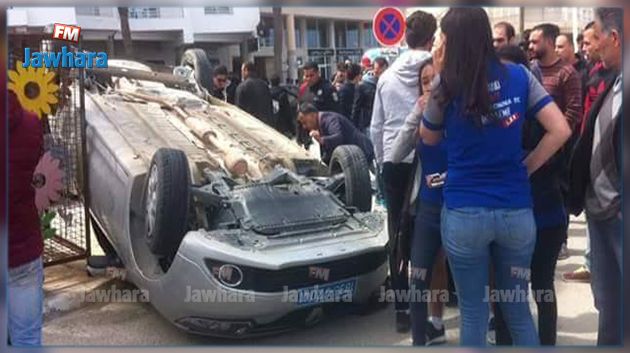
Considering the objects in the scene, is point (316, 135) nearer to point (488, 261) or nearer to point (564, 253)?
point (488, 261)

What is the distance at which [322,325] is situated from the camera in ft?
11.8

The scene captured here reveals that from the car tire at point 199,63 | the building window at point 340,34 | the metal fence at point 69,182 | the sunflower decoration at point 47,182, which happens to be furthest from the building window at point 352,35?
the sunflower decoration at point 47,182

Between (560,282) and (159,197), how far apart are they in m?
1.88

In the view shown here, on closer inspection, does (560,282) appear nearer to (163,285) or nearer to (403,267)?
(403,267)

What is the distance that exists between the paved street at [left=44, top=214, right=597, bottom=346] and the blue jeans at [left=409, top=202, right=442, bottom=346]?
0.13 meters

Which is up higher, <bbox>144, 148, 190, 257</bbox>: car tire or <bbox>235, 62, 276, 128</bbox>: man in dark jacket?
<bbox>235, 62, 276, 128</bbox>: man in dark jacket

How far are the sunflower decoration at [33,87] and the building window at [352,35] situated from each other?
133cm

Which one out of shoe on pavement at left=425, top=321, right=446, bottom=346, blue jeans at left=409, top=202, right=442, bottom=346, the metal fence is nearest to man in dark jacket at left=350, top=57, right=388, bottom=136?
blue jeans at left=409, top=202, right=442, bottom=346

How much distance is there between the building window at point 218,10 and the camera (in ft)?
10.9

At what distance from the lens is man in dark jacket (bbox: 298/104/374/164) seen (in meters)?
3.72

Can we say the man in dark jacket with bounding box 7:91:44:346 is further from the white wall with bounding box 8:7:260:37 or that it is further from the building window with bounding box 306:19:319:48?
the building window with bounding box 306:19:319:48

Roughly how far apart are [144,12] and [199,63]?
397 mm

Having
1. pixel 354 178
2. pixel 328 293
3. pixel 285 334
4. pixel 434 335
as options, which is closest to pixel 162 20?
pixel 354 178

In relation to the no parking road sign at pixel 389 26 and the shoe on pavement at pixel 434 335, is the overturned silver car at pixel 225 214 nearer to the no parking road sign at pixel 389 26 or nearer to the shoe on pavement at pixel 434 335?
the shoe on pavement at pixel 434 335
